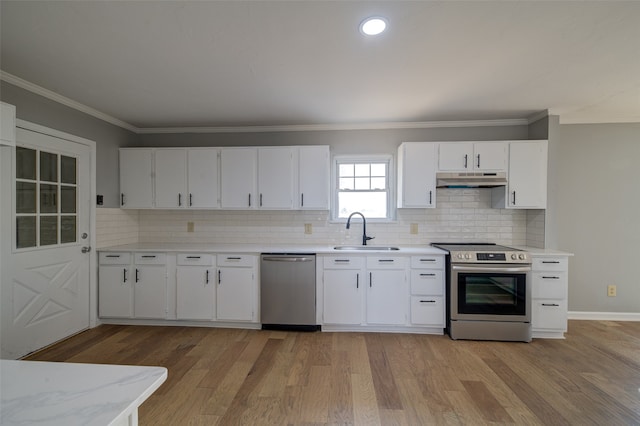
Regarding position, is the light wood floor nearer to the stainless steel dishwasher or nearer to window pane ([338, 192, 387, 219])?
the stainless steel dishwasher

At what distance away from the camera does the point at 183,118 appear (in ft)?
11.5

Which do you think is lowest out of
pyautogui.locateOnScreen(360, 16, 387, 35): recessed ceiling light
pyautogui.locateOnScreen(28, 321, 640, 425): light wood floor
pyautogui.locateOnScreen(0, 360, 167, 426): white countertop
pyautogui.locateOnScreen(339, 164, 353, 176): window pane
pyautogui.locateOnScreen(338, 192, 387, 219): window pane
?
pyautogui.locateOnScreen(28, 321, 640, 425): light wood floor

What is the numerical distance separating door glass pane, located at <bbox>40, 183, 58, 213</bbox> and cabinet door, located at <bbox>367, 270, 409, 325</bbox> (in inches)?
133

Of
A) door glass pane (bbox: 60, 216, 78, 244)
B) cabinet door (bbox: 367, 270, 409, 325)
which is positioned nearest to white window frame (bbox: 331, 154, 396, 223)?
cabinet door (bbox: 367, 270, 409, 325)

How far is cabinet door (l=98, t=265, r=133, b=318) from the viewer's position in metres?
3.29

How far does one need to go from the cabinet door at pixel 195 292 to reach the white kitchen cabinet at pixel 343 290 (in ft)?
4.37

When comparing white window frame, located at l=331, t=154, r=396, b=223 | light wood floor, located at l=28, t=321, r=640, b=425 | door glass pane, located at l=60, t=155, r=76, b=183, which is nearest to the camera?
light wood floor, located at l=28, t=321, r=640, b=425

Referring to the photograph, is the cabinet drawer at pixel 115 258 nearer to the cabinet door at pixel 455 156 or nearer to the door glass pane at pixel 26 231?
the door glass pane at pixel 26 231

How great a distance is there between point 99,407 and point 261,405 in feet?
5.14

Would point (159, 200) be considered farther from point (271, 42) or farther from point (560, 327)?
point (560, 327)

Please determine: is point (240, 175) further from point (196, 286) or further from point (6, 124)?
point (6, 124)

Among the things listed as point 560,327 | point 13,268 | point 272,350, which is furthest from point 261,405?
point 560,327

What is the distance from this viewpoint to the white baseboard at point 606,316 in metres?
3.49

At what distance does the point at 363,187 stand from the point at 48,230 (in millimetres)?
3506
